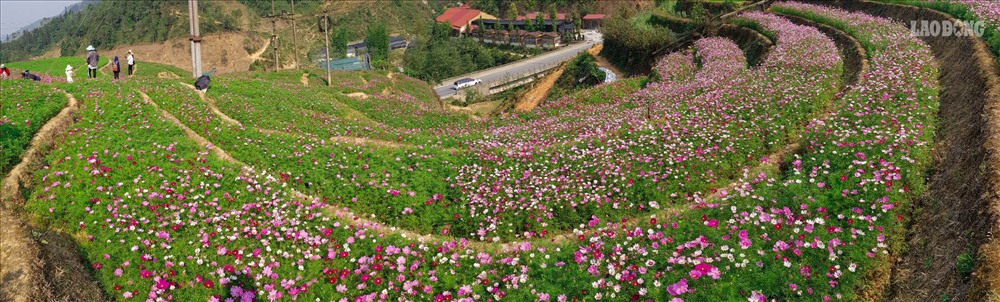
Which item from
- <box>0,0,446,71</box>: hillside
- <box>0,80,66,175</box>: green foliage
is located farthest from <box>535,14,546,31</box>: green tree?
<box>0,80,66,175</box>: green foliage

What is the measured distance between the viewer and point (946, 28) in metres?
18.3

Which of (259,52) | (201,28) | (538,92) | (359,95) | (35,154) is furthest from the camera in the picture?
(201,28)

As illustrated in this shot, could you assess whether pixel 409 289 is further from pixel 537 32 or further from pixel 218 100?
pixel 537 32

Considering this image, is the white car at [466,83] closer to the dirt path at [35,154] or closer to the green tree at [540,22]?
the green tree at [540,22]

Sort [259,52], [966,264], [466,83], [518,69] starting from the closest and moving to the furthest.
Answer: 1. [966,264]
2. [466,83]
3. [518,69]
4. [259,52]

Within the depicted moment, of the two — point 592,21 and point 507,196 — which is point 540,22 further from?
point 507,196

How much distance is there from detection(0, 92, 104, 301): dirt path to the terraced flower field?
10.5 inches

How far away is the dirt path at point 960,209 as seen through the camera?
5.93 metres

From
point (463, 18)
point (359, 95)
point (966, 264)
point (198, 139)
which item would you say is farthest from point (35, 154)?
point (463, 18)

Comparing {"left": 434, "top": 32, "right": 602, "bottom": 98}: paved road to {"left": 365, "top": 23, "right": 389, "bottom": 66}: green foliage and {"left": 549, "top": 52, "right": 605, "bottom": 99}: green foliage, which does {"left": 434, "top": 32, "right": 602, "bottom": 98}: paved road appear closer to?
{"left": 365, "top": 23, "right": 389, "bottom": 66}: green foliage

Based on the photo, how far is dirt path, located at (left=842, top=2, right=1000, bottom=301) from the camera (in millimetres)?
5930

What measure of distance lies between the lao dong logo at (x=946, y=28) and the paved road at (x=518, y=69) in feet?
164

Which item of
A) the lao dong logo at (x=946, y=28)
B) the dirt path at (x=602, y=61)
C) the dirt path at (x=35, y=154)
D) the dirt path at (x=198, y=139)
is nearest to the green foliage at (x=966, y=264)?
the dirt path at (x=198, y=139)

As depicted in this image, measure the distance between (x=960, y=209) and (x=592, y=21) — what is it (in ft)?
432
